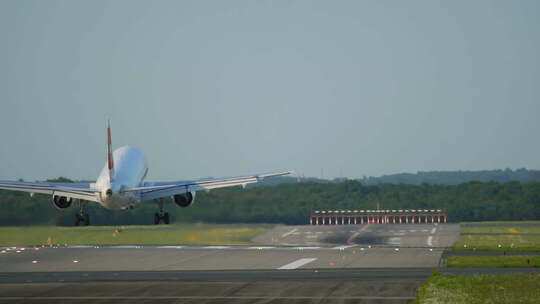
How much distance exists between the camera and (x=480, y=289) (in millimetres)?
47875

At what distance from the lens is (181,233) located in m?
94.9

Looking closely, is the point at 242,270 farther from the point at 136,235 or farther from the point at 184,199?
the point at 136,235

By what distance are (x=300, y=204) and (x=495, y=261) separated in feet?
182

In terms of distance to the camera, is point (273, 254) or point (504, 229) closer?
point (273, 254)

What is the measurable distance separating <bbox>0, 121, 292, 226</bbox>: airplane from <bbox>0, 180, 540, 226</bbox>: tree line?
40.5 feet

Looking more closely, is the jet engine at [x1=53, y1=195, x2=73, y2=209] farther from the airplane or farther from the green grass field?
the green grass field

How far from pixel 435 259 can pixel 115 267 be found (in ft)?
76.3

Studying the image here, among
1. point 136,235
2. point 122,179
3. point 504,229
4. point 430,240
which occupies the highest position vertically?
point 122,179

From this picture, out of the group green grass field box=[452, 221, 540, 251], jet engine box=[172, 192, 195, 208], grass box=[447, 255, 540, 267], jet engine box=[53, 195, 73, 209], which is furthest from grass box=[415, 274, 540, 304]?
jet engine box=[53, 195, 73, 209]

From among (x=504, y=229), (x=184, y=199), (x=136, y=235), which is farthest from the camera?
(x=504, y=229)

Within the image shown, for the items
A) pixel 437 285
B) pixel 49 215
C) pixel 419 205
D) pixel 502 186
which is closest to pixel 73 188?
pixel 49 215

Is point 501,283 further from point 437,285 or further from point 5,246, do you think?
point 5,246

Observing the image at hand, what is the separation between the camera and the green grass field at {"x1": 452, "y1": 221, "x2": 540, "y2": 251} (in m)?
77.8

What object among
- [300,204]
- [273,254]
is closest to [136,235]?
[273,254]
